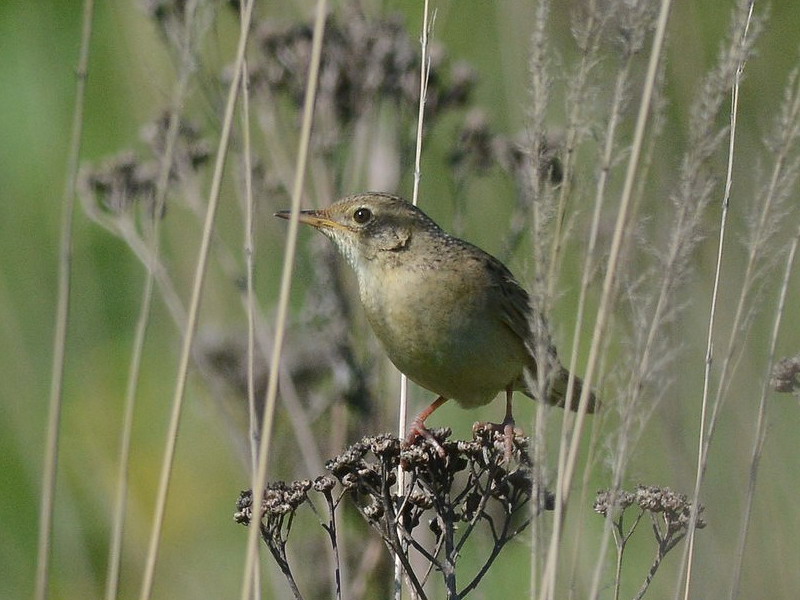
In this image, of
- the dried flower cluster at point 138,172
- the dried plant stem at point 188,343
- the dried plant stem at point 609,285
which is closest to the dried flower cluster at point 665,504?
the dried plant stem at point 609,285

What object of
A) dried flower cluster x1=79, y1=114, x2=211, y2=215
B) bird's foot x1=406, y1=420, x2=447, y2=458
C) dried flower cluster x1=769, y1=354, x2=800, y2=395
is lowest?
bird's foot x1=406, y1=420, x2=447, y2=458

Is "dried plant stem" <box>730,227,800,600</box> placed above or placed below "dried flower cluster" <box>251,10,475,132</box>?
below

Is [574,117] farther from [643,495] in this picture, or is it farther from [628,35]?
[643,495]

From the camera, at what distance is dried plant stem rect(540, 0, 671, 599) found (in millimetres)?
2170

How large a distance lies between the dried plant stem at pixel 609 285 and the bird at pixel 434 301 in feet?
3.16

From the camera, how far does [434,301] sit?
11.0 ft

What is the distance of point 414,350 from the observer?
10.8ft

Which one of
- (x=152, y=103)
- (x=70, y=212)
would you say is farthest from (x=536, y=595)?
(x=152, y=103)

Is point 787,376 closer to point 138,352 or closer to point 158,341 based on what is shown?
point 138,352

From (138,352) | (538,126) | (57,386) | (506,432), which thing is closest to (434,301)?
(506,432)

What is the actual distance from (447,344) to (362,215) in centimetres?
46

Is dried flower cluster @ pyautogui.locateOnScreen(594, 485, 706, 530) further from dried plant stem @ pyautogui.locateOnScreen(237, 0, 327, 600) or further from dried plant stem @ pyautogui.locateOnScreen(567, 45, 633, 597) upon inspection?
dried plant stem @ pyautogui.locateOnScreen(237, 0, 327, 600)

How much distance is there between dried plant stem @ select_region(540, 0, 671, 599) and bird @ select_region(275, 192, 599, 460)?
38.0 inches

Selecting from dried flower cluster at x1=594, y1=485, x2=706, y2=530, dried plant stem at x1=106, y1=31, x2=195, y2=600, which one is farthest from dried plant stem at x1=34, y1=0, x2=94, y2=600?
dried flower cluster at x1=594, y1=485, x2=706, y2=530
